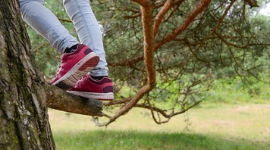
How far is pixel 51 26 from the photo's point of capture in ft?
4.72

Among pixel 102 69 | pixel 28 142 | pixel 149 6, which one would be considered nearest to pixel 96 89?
pixel 102 69

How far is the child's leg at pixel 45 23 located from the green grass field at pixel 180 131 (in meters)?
4.05

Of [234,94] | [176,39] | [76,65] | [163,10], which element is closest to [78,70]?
[76,65]

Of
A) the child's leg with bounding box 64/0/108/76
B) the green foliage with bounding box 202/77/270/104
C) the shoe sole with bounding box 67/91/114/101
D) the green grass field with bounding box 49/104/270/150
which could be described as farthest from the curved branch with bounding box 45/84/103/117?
the green foliage with bounding box 202/77/270/104

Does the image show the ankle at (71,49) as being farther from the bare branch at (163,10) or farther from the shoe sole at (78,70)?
the bare branch at (163,10)

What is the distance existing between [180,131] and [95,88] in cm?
744

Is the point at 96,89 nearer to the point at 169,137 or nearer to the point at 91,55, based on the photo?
the point at 91,55

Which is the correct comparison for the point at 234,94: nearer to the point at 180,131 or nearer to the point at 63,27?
the point at 180,131

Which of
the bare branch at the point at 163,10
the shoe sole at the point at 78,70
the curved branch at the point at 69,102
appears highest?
the bare branch at the point at 163,10

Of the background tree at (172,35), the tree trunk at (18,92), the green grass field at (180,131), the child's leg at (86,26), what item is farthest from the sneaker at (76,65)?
the green grass field at (180,131)

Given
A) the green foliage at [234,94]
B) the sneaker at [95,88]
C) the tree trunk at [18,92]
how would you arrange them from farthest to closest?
the green foliage at [234,94] < the sneaker at [95,88] < the tree trunk at [18,92]

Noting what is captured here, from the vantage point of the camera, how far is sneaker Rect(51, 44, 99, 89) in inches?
53.8

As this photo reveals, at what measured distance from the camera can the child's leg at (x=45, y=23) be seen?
4.67 ft

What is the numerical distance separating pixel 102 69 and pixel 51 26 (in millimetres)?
301
